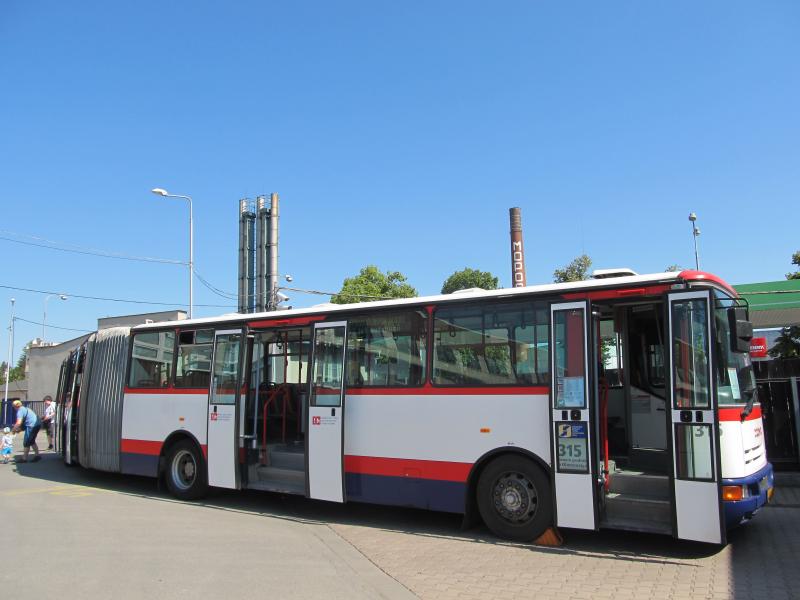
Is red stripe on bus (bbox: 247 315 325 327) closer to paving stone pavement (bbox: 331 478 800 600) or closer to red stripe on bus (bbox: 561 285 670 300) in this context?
paving stone pavement (bbox: 331 478 800 600)

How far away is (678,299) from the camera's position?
7.04 m

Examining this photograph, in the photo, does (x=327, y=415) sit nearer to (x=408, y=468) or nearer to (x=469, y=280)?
(x=408, y=468)

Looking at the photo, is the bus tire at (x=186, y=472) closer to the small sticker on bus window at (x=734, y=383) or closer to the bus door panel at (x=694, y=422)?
the bus door panel at (x=694, y=422)

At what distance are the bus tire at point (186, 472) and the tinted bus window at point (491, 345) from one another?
5075mm

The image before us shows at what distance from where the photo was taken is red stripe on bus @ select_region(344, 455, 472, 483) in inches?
323

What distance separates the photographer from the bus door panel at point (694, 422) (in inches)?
258

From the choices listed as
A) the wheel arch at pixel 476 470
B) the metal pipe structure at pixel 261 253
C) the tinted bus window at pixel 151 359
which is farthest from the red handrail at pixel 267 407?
the metal pipe structure at pixel 261 253

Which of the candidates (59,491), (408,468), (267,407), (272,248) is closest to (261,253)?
(272,248)

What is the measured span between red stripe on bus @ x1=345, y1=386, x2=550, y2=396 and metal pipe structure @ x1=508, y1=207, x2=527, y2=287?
25467mm

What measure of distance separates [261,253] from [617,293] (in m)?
27.7

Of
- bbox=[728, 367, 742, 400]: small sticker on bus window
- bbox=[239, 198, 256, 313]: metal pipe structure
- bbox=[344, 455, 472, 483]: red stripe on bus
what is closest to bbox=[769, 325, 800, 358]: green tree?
bbox=[728, 367, 742, 400]: small sticker on bus window

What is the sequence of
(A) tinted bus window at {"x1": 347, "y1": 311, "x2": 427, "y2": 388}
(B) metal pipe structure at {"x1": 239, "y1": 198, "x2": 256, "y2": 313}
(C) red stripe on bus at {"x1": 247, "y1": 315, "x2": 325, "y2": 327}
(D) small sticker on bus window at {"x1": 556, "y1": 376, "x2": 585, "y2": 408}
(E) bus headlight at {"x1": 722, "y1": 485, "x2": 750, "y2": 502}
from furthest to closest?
(B) metal pipe structure at {"x1": 239, "y1": 198, "x2": 256, "y2": 313}, (C) red stripe on bus at {"x1": 247, "y1": 315, "x2": 325, "y2": 327}, (A) tinted bus window at {"x1": 347, "y1": 311, "x2": 427, "y2": 388}, (D) small sticker on bus window at {"x1": 556, "y1": 376, "x2": 585, "y2": 408}, (E) bus headlight at {"x1": 722, "y1": 485, "x2": 750, "y2": 502}

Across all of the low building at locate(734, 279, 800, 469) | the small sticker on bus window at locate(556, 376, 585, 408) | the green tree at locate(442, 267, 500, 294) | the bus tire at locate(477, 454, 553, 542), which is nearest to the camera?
the small sticker on bus window at locate(556, 376, 585, 408)

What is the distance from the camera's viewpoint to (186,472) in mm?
11438
